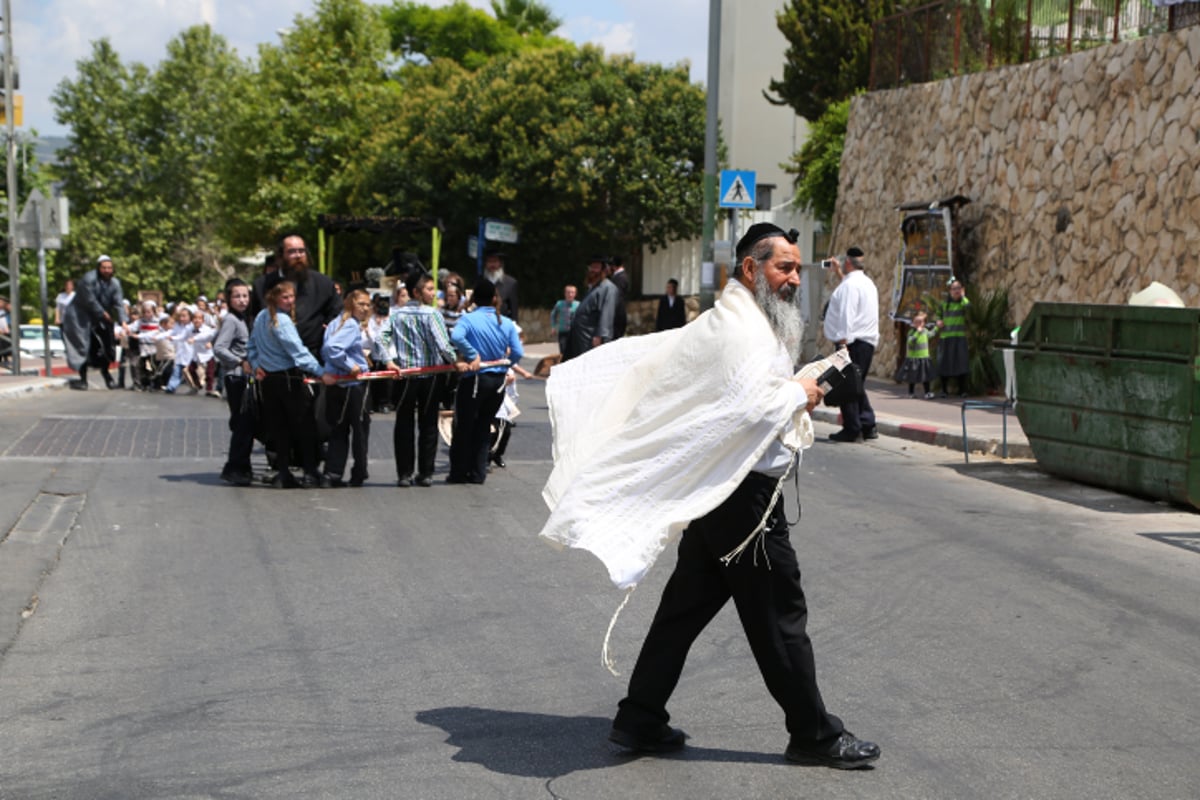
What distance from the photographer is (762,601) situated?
15.1 ft

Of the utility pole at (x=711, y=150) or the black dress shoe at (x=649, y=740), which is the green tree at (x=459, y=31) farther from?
the black dress shoe at (x=649, y=740)

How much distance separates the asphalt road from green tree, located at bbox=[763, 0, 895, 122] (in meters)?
29.8

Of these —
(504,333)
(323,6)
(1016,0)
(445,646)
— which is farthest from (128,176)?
(445,646)

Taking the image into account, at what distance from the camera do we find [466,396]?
1173 cm

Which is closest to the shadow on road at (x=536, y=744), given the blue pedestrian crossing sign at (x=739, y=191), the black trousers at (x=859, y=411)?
the black trousers at (x=859, y=411)

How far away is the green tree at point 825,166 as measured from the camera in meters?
34.1

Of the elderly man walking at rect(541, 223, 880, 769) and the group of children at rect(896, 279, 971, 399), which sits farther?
the group of children at rect(896, 279, 971, 399)

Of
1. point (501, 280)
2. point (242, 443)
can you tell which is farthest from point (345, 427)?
point (501, 280)

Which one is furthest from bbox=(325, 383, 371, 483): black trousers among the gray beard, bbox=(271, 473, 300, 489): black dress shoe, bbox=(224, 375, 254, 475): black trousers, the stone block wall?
the stone block wall

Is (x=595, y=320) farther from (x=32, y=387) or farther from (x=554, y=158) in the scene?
(x=554, y=158)

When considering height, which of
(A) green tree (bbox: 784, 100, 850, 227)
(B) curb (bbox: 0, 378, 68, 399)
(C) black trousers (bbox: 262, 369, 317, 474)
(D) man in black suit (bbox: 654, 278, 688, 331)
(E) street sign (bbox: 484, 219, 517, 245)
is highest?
(A) green tree (bbox: 784, 100, 850, 227)

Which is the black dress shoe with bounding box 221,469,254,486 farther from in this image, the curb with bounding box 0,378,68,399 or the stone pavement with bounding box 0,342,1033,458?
the curb with bounding box 0,378,68,399

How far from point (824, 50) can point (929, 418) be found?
2510cm

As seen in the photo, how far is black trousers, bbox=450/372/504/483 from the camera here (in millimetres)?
11680
